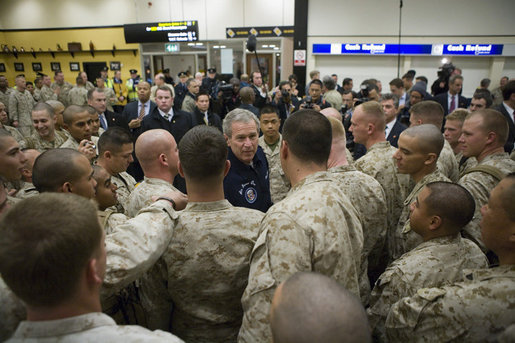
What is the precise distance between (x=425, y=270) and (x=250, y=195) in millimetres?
1305

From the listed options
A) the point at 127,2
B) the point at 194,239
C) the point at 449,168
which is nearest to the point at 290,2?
the point at 127,2

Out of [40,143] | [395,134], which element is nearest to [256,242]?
[395,134]

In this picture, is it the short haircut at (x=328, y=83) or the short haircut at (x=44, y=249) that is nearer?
the short haircut at (x=44, y=249)

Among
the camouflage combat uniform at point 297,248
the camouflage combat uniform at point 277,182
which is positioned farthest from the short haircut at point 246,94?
the camouflage combat uniform at point 297,248

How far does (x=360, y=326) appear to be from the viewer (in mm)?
768

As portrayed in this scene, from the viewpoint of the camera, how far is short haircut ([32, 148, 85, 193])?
1.63m

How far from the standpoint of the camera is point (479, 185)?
2.18 metres

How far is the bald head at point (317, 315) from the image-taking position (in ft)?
2.44

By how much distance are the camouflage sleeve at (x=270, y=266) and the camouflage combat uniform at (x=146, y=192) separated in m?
0.93

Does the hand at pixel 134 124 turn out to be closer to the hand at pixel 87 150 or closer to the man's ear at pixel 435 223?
the hand at pixel 87 150

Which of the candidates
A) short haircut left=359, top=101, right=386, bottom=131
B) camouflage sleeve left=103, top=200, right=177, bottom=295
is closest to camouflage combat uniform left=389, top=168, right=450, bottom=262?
short haircut left=359, top=101, right=386, bottom=131

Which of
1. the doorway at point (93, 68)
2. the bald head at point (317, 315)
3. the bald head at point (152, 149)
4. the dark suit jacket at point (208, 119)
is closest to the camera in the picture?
the bald head at point (317, 315)

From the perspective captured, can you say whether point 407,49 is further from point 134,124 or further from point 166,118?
point 134,124

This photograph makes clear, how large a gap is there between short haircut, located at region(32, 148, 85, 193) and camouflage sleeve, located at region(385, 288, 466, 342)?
1.72 meters
